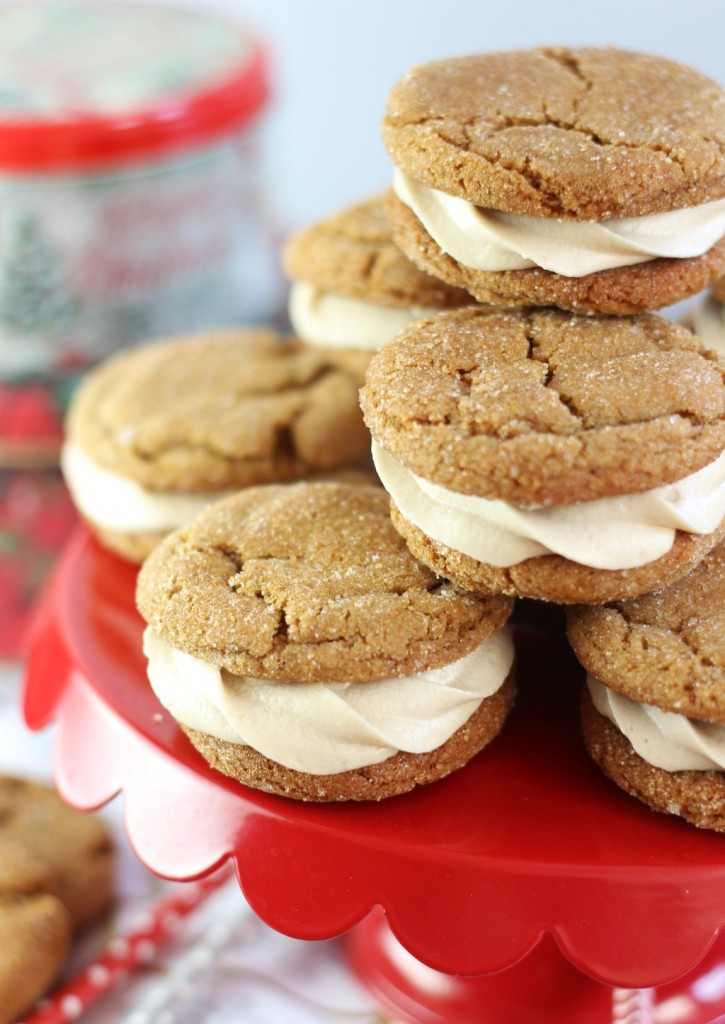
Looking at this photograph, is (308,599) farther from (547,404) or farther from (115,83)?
(115,83)

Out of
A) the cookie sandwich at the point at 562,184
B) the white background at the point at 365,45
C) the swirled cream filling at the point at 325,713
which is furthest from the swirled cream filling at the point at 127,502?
the white background at the point at 365,45

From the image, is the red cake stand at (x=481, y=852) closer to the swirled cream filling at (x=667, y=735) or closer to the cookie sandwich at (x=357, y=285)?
the swirled cream filling at (x=667, y=735)

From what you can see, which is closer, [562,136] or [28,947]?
[562,136]

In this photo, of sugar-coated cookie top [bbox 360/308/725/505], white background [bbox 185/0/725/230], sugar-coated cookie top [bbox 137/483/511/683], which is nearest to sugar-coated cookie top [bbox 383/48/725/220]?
sugar-coated cookie top [bbox 360/308/725/505]

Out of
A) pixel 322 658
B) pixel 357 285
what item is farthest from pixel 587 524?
pixel 357 285

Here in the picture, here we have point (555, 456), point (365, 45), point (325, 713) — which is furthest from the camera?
point (365, 45)

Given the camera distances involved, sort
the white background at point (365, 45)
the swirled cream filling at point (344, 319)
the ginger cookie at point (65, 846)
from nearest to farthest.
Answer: the swirled cream filling at point (344, 319) → the ginger cookie at point (65, 846) → the white background at point (365, 45)

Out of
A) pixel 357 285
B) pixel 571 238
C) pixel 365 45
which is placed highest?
pixel 571 238
